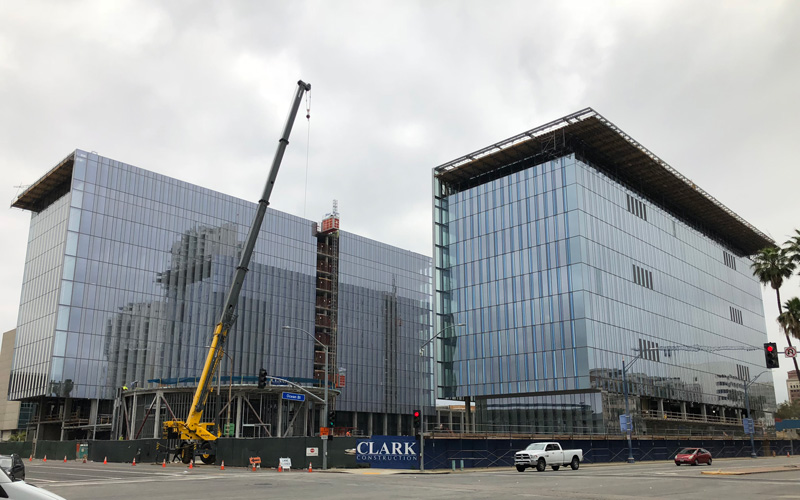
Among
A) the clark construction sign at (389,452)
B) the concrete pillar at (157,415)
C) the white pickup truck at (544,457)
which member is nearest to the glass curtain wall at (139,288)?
the concrete pillar at (157,415)

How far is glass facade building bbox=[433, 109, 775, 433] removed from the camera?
7169 centimetres

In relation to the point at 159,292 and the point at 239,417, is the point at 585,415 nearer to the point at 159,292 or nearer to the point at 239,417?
the point at 239,417

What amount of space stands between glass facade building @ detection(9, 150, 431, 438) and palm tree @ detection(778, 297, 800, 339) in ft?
200

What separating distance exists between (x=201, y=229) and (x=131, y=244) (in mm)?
11103

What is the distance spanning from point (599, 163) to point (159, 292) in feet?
207

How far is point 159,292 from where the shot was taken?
9531 cm

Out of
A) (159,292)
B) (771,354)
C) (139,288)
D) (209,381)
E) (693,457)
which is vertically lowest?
(693,457)

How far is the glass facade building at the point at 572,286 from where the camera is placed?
235 ft

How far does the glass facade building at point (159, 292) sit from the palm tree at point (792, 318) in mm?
61067

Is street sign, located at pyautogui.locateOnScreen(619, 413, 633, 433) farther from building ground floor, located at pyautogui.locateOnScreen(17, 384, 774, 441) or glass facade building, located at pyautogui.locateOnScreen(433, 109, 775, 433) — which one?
glass facade building, located at pyautogui.locateOnScreen(433, 109, 775, 433)

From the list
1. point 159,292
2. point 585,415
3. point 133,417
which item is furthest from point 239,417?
point 585,415

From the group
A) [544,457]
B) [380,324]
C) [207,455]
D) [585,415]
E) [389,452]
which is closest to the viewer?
[544,457]

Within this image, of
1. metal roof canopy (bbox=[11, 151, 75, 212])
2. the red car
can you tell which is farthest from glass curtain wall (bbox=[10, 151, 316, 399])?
the red car

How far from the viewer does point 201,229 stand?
332ft
